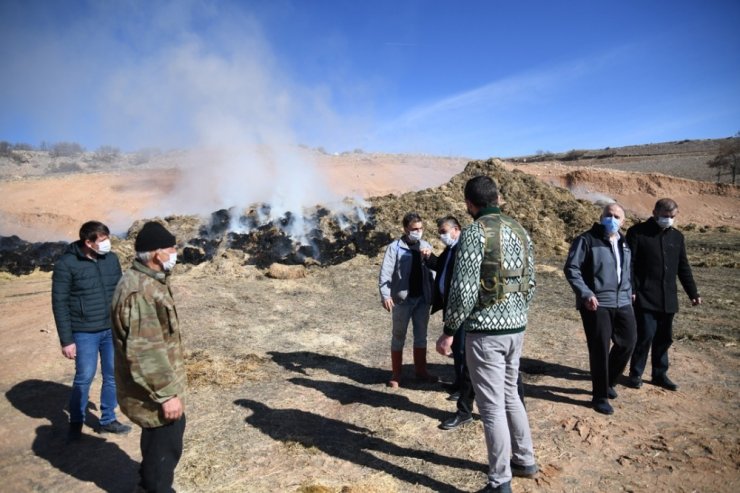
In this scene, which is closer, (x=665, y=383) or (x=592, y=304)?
(x=592, y=304)

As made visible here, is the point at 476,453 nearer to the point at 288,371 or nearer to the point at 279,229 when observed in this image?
the point at 288,371

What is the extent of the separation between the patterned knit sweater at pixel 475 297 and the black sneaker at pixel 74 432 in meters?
3.21

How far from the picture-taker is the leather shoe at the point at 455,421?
3994 mm

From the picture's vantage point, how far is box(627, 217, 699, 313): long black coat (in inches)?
181

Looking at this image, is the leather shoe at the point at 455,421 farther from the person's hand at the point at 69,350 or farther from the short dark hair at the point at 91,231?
the short dark hair at the point at 91,231

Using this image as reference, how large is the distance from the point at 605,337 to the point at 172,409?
133 inches

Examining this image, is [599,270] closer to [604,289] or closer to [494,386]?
[604,289]

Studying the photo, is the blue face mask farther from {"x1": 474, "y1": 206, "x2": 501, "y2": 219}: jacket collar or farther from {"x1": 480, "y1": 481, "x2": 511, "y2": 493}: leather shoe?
{"x1": 480, "y1": 481, "x2": 511, "y2": 493}: leather shoe

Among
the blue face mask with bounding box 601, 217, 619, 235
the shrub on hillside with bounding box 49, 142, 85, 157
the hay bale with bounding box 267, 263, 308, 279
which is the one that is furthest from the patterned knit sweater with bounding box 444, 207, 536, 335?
the shrub on hillside with bounding box 49, 142, 85, 157

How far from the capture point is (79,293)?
3.79 m

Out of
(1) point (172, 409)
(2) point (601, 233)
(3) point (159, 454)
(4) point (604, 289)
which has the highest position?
(2) point (601, 233)

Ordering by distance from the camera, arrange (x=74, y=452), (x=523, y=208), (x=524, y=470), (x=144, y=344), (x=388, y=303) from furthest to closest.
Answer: (x=523, y=208) → (x=388, y=303) → (x=74, y=452) → (x=524, y=470) → (x=144, y=344)

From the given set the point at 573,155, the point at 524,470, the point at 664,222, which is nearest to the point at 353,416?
the point at 524,470

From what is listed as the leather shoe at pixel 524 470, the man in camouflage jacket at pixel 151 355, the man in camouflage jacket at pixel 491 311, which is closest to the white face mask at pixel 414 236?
the man in camouflage jacket at pixel 491 311
